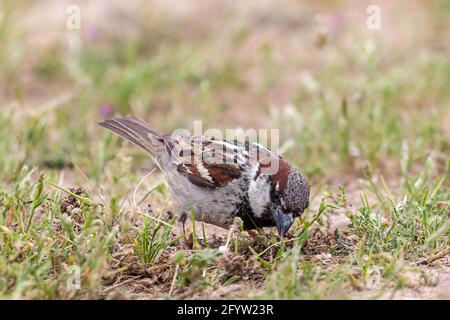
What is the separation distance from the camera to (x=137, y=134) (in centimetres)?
517

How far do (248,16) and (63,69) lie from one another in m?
2.37

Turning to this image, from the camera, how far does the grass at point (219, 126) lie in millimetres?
3561

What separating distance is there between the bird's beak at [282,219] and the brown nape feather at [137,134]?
4.28ft

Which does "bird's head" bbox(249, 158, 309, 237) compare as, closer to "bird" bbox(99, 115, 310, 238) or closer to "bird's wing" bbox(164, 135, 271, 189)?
"bird" bbox(99, 115, 310, 238)

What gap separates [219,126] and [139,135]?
1537 mm

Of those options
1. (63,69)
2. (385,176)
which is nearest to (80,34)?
(63,69)

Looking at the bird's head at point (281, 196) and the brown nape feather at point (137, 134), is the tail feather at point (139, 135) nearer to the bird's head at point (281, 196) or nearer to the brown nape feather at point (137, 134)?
the brown nape feather at point (137, 134)

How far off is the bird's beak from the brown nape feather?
1303 millimetres

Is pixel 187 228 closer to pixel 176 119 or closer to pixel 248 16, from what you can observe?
pixel 176 119

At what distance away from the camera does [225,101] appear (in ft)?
23.9

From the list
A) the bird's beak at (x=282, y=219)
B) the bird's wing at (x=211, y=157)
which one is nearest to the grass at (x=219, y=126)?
the bird's beak at (x=282, y=219)

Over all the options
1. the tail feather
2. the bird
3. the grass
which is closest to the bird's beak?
the bird

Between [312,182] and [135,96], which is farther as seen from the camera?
[135,96]
